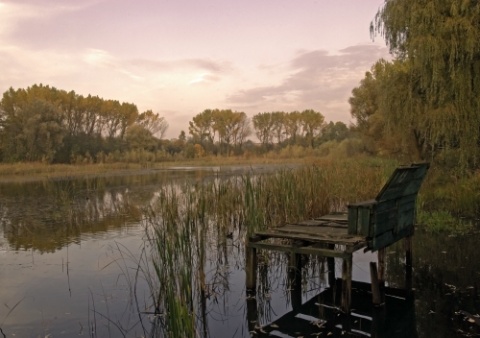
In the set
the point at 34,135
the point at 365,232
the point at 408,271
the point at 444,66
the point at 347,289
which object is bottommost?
the point at 408,271

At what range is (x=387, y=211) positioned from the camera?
4.96 m

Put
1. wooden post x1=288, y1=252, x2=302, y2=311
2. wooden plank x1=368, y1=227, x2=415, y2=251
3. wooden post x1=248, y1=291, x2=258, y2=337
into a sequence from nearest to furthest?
wooden post x1=248, y1=291, x2=258, y2=337 → wooden plank x1=368, y1=227, x2=415, y2=251 → wooden post x1=288, y1=252, x2=302, y2=311

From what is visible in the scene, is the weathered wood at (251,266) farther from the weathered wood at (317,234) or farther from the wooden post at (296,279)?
the wooden post at (296,279)

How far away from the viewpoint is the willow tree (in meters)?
10.2

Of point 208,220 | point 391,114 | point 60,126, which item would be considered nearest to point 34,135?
point 60,126

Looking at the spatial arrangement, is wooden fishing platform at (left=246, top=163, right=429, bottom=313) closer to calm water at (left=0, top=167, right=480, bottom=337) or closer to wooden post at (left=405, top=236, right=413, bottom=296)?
wooden post at (left=405, top=236, right=413, bottom=296)

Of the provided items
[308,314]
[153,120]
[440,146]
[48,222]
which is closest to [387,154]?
[440,146]

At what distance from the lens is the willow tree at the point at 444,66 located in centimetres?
1022

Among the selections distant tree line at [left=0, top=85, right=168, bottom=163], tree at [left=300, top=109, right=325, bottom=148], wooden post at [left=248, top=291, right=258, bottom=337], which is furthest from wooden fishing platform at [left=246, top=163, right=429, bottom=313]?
tree at [left=300, top=109, right=325, bottom=148]

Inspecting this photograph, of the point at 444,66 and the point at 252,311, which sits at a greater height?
the point at 444,66

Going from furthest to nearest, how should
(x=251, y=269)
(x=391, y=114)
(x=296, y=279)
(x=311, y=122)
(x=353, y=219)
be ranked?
(x=311, y=122) < (x=391, y=114) < (x=296, y=279) < (x=251, y=269) < (x=353, y=219)

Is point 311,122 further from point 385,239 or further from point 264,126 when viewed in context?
point 385,239

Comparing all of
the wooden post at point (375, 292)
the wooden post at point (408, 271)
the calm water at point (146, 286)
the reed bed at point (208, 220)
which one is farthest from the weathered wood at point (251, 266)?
the wooden post at point (408, 271)

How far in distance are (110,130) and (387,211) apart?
2043 inches
